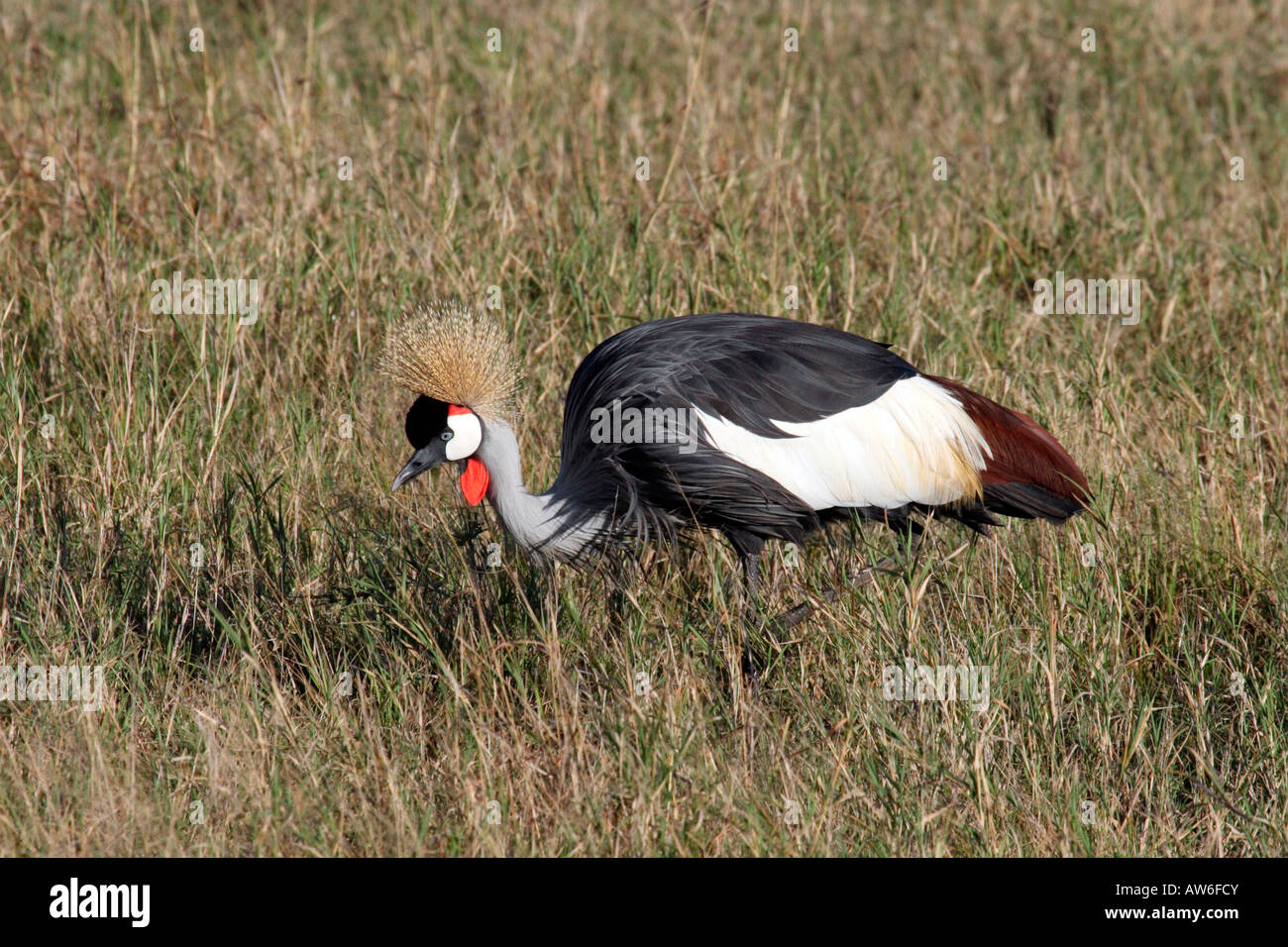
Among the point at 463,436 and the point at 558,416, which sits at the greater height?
the point at 558,416

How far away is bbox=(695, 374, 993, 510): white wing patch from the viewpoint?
129 inches

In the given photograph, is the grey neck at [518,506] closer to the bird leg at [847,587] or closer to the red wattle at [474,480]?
the red wattle at [474,480]

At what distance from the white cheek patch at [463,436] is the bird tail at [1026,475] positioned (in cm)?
118

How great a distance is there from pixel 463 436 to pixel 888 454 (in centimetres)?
100

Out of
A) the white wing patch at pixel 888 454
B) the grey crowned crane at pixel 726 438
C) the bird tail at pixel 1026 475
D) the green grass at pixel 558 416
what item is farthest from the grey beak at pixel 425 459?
the bird tail at pixel 1026 475

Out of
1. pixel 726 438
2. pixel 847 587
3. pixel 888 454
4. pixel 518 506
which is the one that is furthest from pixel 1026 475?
pixel 518 506

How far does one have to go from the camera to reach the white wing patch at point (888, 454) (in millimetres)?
3273

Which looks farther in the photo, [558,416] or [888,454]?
[558,416]

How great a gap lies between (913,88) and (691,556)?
9.22 feet

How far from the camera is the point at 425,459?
9.97ft

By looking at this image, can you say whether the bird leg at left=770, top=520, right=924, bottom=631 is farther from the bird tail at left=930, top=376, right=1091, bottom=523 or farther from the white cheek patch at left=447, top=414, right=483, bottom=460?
the white cheek patch at left=447, top=414, right=483, bottom=460

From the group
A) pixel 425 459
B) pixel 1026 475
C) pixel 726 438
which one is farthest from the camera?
pixel 1026 475

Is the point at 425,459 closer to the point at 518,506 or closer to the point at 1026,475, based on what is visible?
the point at 518,506
